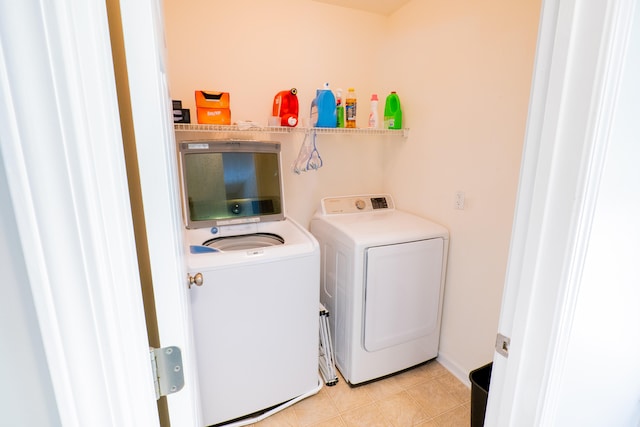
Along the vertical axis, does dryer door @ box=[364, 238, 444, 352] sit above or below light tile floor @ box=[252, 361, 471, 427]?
above

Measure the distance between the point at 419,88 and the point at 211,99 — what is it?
1.40 m

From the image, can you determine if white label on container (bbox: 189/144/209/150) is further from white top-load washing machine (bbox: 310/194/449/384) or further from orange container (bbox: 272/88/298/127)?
white top-load washing machine (bbox: 310/194/449/384)

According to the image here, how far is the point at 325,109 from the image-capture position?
2125 millimetres

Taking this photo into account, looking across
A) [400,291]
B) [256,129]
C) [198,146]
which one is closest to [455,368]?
[400,291]

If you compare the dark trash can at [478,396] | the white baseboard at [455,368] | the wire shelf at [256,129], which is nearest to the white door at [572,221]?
the dark trash can at [478,396]

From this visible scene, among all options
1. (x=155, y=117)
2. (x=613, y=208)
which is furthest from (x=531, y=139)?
(x=155, y=117)

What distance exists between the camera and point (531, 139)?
2.44 ft

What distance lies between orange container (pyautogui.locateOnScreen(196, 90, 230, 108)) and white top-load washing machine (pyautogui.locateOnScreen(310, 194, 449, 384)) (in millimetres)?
1007

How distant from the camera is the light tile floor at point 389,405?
1808 millimetres

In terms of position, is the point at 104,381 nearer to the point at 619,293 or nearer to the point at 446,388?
the point at 619,293

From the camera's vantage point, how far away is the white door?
634 mm

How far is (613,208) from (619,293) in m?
0.30

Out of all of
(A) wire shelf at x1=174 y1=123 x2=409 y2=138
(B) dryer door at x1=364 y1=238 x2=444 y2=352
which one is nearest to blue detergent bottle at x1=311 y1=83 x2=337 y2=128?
(A) wire shelf at x1=174 y1=123 x2=409 y2=138

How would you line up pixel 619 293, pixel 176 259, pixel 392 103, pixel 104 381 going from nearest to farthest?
pixel 104 381, pixel 176 259, pixel 619 293, pixel 392 103
